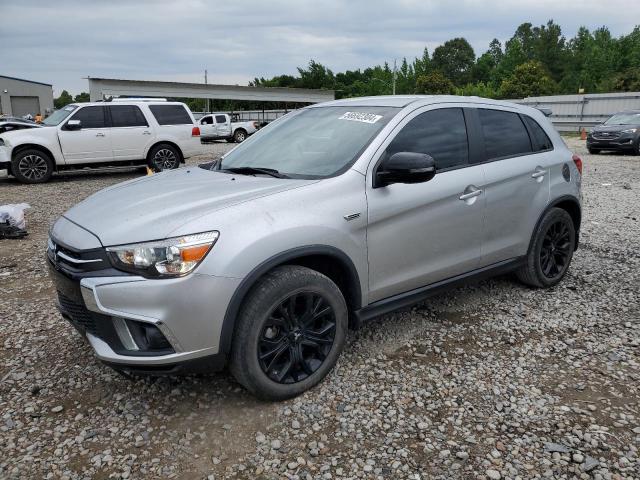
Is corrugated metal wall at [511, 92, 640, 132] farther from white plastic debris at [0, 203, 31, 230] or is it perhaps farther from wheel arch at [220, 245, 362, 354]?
wheel arch at [220, 245, 362, 354]

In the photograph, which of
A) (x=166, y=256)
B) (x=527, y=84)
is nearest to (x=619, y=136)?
(x=166, y=256)

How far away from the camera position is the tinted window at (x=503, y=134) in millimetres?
4180

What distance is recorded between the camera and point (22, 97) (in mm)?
57375

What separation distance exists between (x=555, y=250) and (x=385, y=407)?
2.69 meters

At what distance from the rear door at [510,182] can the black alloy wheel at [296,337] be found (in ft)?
5.22

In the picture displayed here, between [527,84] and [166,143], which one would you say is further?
[527,84]

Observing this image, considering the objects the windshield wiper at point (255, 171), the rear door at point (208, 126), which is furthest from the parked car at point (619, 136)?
the rear door at point (208, 126)

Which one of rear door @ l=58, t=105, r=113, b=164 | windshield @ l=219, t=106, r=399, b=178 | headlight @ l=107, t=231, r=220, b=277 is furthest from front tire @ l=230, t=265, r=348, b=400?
rear door @ l=58, t=105, r=113, b=164

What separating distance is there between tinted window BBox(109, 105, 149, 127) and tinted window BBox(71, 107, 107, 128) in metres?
0.24

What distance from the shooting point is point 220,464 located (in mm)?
2588

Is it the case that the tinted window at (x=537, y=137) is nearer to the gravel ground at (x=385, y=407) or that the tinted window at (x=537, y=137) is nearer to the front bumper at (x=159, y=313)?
the gravel ground at (x=385, y=407)

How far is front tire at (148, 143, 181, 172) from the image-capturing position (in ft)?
42.4

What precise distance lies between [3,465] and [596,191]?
10785mm

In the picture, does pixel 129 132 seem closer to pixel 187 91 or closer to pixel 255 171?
pixel 255 171
